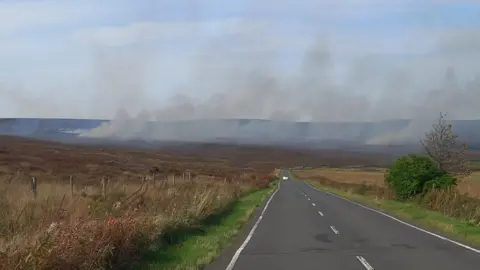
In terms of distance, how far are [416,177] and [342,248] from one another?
20.5m

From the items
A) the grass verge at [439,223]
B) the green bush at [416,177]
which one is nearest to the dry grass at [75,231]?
the grass verge at [439,223]

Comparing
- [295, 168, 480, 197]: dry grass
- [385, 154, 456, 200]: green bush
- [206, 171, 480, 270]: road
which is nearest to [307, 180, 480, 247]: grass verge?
[206, 171, 480, 270]: road

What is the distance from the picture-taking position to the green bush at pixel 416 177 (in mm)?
33147

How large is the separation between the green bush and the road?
34.5ft

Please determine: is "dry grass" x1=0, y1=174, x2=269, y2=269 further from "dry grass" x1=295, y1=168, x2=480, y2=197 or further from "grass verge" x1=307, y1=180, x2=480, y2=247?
"dry grass" x1=295, y1=168, x2=480, y2=197

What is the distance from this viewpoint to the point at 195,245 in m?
15.3

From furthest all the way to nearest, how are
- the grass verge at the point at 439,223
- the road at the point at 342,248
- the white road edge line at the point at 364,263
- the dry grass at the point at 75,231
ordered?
the grass verge at the point at 439,223 → the road at the point at 342,248 → the white road edge line at the point at 364,263 → the dry grass at the point at 75,231

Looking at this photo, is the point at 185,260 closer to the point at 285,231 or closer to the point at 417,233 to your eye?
the point at 285,231

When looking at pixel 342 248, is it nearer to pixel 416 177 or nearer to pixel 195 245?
pixel 195 245

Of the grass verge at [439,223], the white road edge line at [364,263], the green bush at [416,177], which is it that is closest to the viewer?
the white road edge line at [364,263]

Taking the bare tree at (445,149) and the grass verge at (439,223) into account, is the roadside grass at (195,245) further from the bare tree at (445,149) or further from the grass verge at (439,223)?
the bare tree at (445,149)

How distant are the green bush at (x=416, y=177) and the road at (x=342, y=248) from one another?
34.5 ft

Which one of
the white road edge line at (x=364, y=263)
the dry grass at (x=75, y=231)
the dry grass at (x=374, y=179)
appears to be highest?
the dry grass at (x=75, y=231)

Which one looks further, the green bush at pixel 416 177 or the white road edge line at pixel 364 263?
the green bush at pixel 416 177
